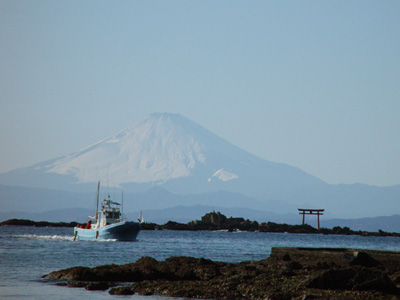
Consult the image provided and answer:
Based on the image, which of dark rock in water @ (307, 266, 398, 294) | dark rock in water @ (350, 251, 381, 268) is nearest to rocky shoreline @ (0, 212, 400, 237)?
dark rock in water @ (350, 251, 381, 268)

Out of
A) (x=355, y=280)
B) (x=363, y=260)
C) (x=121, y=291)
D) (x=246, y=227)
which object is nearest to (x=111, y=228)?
(x=121, y=291)

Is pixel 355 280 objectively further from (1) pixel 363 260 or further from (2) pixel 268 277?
(1) pixel 363 260

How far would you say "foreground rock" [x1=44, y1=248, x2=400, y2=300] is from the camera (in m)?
22.3

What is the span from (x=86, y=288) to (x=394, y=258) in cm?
1224

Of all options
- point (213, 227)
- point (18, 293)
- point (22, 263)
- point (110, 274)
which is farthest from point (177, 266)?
point (213, 227)

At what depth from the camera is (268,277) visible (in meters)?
25.4

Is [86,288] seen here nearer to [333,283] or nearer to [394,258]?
[333,283]

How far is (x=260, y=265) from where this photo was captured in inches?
1191

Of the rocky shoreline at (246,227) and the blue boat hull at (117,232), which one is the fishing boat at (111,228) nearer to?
the blue boat hull at (117,232)

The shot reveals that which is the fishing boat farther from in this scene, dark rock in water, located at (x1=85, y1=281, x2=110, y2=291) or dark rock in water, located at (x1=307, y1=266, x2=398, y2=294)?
dark rock in water, located at (x1=307, y1=266, x2=398, y2=294)

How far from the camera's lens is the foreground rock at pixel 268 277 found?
22281 millimetres

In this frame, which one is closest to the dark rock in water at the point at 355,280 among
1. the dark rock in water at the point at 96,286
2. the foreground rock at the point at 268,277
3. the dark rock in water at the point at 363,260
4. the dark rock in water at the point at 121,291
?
the foreground rock at the point at 268,277

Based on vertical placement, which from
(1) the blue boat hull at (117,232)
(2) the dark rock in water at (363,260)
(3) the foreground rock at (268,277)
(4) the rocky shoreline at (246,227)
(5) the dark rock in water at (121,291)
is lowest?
(5) the dark rock in water at (121,291)

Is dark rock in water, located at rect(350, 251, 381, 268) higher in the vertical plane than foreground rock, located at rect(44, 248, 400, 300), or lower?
higher
